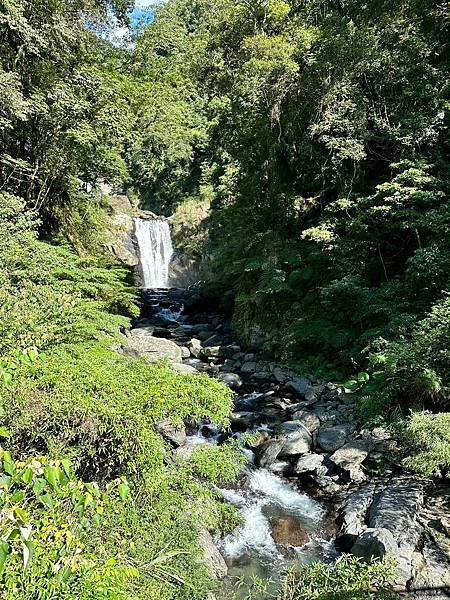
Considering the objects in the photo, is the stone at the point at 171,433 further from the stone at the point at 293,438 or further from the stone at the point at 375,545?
the stone at the point at 375,545

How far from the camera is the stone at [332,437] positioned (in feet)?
23.9

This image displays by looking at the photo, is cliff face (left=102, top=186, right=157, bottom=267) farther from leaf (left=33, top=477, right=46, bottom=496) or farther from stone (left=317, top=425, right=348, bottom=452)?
leaf (left=33, top=477, right=46, bottom=496)

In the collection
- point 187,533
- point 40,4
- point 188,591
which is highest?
point 40,4

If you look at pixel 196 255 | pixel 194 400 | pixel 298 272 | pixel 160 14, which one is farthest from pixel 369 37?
pixel 160 14

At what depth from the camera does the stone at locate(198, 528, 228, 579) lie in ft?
14.3

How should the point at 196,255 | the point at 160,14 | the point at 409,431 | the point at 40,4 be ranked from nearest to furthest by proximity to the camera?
1. the point at 409,431
2. the point at 40,4
3. the point at 196,255
4. the point at 160,14

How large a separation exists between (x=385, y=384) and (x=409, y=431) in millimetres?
1806

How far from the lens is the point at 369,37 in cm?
1073

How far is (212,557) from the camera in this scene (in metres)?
4.59

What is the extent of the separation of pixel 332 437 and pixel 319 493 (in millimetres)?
1323

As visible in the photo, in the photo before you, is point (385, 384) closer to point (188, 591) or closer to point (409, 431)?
point (409, 431)

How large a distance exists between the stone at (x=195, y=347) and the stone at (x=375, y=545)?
884 centimetres

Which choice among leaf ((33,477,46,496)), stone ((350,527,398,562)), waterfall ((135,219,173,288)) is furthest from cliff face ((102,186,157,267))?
leaf ((33,477,46,496))

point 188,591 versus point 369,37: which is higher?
point 369,37
